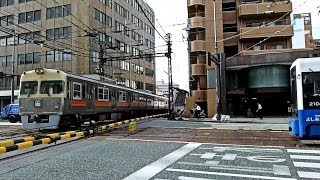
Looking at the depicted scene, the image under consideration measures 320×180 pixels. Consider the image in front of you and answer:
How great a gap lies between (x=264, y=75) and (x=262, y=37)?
5.49 m

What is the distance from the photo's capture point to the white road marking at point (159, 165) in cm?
665

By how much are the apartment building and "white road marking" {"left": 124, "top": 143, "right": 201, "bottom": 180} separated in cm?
2381

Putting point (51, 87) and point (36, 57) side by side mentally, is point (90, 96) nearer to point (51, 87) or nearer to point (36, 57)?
point (51, 87)

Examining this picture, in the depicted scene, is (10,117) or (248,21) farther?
(248,21)

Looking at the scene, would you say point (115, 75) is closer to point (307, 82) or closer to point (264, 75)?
point (264, 75)

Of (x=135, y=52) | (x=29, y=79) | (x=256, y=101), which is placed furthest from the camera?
(x=135, y=52)

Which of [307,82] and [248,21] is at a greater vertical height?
[248,21]

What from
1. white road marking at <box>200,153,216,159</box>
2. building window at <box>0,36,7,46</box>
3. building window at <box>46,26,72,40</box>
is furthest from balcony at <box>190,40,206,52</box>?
building window at <box>0,36,7,46</box>

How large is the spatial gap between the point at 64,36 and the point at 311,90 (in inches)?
1709

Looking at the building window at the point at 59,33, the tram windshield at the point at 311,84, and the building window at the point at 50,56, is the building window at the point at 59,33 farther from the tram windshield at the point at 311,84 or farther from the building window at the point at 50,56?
the tram windshield at the point at 311,84

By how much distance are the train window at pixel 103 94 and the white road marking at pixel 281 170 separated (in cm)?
1486

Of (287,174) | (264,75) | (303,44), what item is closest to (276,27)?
(264,75)

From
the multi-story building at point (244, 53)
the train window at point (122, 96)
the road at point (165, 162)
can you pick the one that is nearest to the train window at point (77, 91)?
the road at point (165, 162)

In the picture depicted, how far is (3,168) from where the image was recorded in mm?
7605
